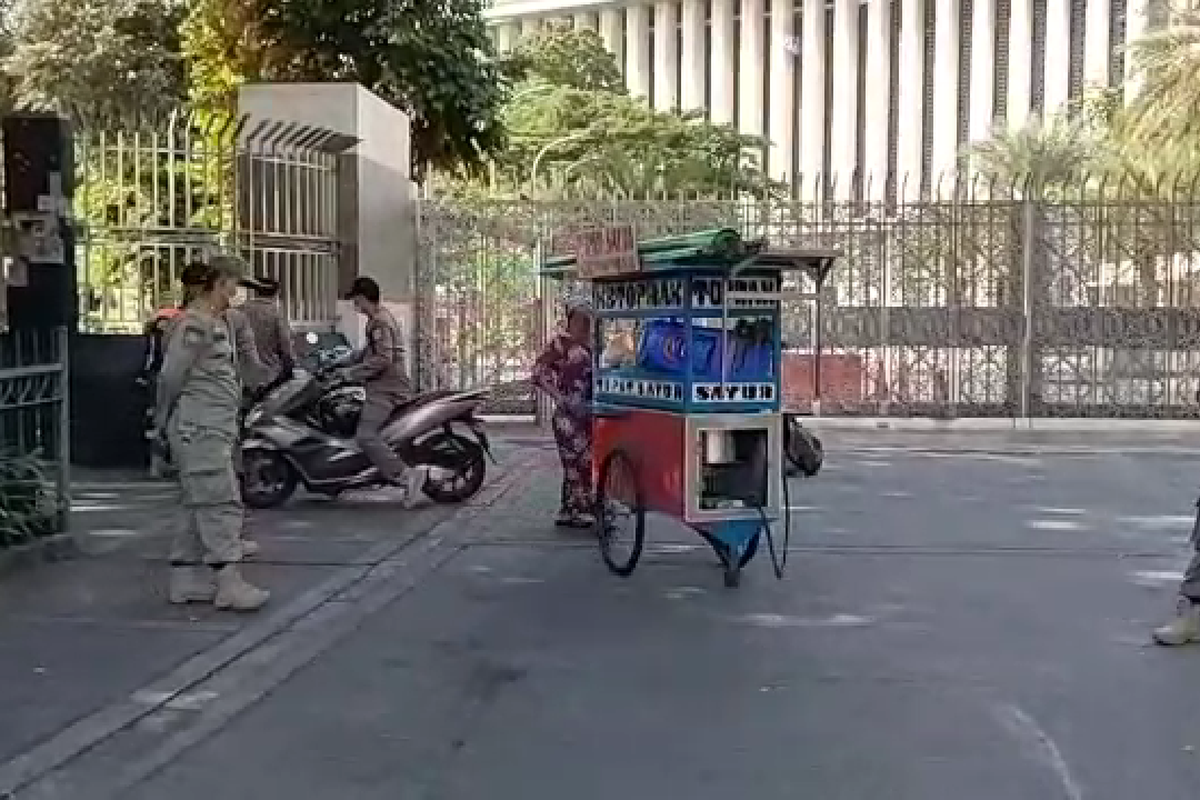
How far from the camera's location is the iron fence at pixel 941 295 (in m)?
17.9

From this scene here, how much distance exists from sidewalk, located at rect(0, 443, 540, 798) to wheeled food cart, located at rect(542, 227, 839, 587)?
5.93 ft

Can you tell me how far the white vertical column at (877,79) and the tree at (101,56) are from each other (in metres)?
40.8

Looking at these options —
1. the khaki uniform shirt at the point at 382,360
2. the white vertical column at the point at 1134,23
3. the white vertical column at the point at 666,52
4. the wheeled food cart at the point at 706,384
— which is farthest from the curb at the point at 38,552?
the white vertical column at the point at 666,52

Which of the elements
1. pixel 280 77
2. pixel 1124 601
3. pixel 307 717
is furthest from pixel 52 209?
pixel 280 77

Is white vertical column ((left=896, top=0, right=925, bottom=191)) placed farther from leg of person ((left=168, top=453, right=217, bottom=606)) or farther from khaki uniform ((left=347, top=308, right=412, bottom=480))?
leg of person ((left=168, top=453, right=217, bottom=606))

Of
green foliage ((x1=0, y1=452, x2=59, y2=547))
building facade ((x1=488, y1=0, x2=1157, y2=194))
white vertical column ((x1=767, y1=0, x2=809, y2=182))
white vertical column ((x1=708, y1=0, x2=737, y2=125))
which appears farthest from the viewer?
white vertical column ((x1=708, y1=0, x2=737, y2=125))

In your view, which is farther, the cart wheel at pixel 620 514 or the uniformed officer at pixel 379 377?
the uniformed officer at pixel 379 377

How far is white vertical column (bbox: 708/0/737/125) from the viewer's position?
233ft

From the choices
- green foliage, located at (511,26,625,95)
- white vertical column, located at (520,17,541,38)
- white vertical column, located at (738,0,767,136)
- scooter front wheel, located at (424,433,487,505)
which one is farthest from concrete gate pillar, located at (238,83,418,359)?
white vertical column, located at (520,17,541,38)

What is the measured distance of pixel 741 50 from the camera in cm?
7169

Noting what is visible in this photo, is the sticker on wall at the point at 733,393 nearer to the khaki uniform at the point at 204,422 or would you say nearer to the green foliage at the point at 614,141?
the khaki uniform at the point at 204,422

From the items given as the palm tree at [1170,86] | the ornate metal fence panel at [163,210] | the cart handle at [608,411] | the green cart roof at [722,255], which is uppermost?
the palm tree at [1170,86]

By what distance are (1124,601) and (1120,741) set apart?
275 cm

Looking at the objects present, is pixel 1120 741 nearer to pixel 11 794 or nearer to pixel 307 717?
pixel 307 717
